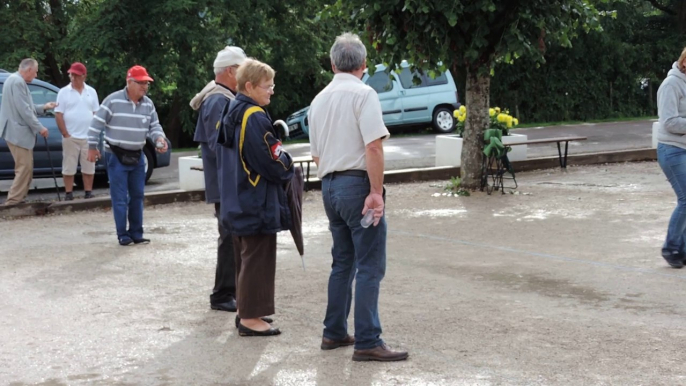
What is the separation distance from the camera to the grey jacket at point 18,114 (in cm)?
1191

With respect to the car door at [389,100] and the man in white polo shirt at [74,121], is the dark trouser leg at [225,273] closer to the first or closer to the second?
the man in white polo shirt at [74,121]

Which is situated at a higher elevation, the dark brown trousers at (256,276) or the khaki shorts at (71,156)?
the khaki shorts at (71,156)

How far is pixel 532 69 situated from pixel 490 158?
16.7 metres

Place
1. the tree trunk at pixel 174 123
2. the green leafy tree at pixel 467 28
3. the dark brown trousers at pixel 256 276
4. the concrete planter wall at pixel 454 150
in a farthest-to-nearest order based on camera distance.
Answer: the tree trunk at pixel 174 123 → the concrete planter wall at pixel 454 150 → the green leafy tree at pixel 467 28 → the dark brown trousers at pixel 256 276

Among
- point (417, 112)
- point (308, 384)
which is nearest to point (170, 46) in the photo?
point (417, 112)

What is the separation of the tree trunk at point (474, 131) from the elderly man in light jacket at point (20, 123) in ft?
17.1

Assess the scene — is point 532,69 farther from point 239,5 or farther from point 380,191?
point 380,191

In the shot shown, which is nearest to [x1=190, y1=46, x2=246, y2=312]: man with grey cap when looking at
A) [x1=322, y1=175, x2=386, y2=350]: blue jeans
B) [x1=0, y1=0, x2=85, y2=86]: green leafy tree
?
[x1=322, y1=175, x2=386, y2=350]: blue jeans

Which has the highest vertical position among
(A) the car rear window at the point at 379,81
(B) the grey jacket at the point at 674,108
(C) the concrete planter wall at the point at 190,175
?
(A) the car rear window at the point at 379,81

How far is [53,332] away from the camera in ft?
21.8

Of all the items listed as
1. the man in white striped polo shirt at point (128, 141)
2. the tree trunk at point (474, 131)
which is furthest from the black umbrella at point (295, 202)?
the tree trunk at point (474, 131)

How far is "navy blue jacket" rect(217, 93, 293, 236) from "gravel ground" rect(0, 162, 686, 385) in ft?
2.43

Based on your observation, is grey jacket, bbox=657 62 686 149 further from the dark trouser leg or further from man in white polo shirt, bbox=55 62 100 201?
man in white polo shirt, bbox=55 62 100 201

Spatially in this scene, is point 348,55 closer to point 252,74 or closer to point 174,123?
point 252,74
